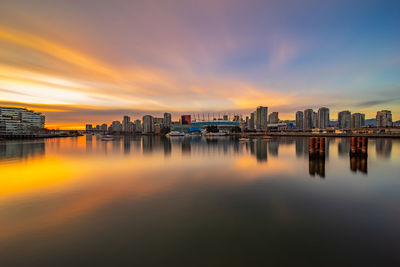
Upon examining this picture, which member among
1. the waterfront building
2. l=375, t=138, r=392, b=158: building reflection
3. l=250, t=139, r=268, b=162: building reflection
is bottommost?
l=250, t=139, r=268, b=162: building reflection

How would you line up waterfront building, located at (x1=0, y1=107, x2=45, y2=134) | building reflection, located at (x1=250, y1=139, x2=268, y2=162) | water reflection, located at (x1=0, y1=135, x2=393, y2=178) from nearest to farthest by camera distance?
water reflection, located at (x1=0, y1=135, x2=393, y2=178) → building reflection, located at (x1=250, y1=139, x2=268, y2=162) → waterfront building, located at (x1=0, y1=107, x2=45, y2=134)

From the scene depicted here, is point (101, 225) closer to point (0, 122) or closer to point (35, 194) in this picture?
point (35, 194)

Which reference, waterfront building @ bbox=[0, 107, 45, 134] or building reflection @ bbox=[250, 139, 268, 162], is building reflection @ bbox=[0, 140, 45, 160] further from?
waterfront building @ bbox=[0, 107, 45, 134]

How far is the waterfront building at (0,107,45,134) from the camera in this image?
144 metres

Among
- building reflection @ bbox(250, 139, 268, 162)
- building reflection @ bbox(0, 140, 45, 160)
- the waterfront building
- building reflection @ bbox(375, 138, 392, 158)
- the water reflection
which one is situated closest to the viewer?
the water reflection

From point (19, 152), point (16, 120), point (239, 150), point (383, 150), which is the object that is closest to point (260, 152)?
point (239, 150)

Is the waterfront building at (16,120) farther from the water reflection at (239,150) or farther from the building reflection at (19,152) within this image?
the building reflection at (19,152)

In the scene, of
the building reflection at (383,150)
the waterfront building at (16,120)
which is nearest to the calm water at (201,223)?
the building reflection at (383,150)

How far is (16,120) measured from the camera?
16188cm

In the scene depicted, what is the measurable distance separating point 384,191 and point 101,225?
2506 centimetres

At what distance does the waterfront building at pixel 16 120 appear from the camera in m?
144

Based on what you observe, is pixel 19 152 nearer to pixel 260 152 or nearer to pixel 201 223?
pixel 201 223

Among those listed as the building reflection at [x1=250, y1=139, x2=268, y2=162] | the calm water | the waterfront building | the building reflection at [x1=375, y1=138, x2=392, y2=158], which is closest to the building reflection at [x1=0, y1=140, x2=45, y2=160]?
the calm water

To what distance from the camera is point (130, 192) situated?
682 inches
